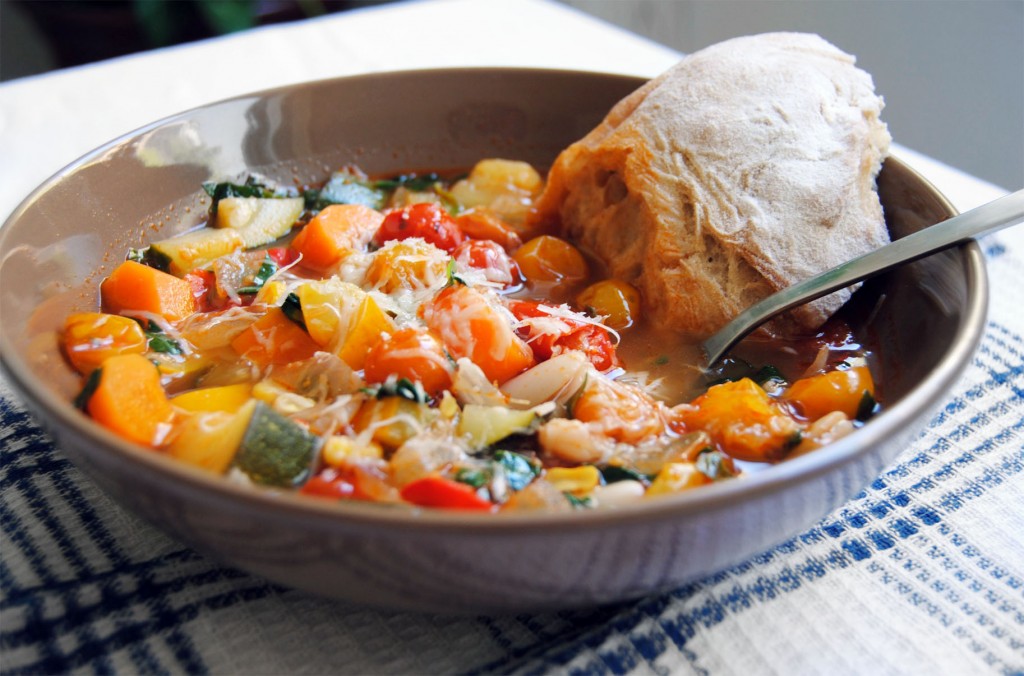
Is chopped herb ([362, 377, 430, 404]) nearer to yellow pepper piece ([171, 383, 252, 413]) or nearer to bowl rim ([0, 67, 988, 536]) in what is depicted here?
yellow pepper piece ([171, 383, 252, 413])

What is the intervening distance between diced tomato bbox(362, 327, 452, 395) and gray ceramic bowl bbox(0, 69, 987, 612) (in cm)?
63

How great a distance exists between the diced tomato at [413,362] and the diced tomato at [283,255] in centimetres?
80

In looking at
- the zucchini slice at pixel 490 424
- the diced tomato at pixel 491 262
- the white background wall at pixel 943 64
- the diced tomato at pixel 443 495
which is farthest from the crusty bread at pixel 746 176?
the white background wall at pixel 943 64

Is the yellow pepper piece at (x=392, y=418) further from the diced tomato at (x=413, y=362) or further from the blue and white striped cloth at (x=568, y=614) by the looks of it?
the blue and white striped cloth at (x=568, y=614)

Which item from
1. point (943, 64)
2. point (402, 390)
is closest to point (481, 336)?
point (402, 390)

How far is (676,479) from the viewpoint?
179 cm

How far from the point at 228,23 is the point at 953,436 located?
5334mm

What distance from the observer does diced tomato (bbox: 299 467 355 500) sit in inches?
68.1

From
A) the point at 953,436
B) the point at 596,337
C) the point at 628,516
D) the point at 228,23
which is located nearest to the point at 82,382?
the point at 596,337

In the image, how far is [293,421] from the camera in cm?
189

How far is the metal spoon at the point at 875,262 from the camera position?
81.7 inches

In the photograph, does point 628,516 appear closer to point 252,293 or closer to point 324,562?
point 324,562

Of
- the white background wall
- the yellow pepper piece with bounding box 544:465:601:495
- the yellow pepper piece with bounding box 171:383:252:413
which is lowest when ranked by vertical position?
the white background wall

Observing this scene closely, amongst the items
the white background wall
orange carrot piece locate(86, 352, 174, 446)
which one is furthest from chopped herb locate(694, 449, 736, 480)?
the white background wall
